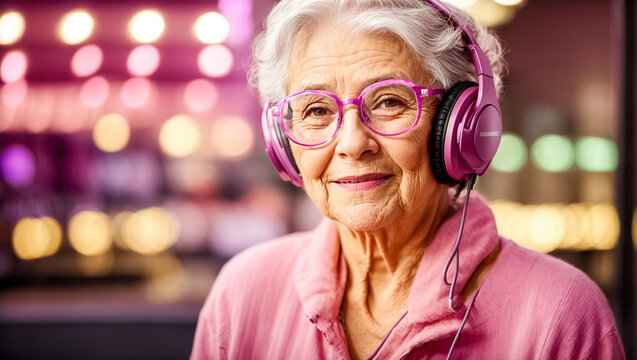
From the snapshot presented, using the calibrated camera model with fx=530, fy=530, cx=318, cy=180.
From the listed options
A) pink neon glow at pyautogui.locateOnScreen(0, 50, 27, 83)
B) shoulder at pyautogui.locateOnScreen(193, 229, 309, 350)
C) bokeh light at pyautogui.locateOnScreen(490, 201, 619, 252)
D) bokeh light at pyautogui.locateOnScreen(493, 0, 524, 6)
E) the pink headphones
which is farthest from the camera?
bokeh light at pyautogui.locateOnScreen(490, 201, 619, 252)

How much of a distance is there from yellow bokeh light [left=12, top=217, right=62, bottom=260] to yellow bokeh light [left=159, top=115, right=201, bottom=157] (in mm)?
962

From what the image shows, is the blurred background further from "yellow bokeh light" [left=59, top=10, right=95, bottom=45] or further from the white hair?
the white hair

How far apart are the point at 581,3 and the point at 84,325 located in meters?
3.85

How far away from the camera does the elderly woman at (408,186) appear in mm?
957

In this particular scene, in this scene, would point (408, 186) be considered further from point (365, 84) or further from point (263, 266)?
point (263, 266)

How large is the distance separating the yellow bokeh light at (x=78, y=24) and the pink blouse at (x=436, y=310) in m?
3.05

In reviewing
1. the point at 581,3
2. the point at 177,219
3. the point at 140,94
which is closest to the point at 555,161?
the point at 581,3

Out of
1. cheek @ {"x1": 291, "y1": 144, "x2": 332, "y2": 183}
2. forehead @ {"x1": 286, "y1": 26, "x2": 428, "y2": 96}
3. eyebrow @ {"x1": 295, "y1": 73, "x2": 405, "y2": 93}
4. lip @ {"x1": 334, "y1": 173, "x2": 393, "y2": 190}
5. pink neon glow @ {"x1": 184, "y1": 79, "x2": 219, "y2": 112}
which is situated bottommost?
lip @ {"x1": 334, "y1": 173, "x2": 393, "y2": 190}

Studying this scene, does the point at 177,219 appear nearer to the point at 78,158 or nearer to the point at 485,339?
the point at 78,158

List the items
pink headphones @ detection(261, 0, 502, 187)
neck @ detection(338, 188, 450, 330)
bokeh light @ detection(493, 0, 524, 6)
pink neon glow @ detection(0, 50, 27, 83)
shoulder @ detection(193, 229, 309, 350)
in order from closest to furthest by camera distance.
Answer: pink headphones @ detection(261, 0, 502, 187) < neck @ detection(338, 188, 450, 330) < shoulder @ detection(193, 229, 309, 350) < bokeh light @ detection(493, 0, 524, 6) < pink neon glow @ detection(0, 50, 27, 83)

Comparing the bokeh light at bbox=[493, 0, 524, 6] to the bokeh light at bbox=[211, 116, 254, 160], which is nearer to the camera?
the bokeh light at bbox=[493, 0, 524, 6]

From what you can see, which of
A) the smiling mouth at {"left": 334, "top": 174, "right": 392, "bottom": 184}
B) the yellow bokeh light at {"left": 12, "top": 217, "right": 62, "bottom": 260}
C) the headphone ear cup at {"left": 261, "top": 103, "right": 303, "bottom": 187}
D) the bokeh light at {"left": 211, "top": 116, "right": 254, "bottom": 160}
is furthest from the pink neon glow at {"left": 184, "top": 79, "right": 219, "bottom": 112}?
the smiling mouth at {"left": 334, "top": 174, "right": 392, "bottom": 184}

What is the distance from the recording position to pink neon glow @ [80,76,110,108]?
12.0ft

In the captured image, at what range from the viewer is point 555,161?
376cm
